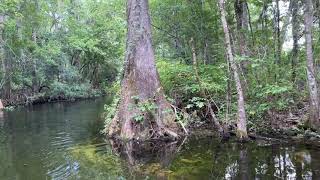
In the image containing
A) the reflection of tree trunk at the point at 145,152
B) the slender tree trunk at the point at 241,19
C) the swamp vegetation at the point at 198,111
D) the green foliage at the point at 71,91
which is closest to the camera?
the swamp vegetation at the point at 198,111

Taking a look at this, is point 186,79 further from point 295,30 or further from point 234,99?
point 295,30

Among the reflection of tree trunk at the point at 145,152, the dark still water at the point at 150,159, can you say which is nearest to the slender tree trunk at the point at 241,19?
the dark still water at the point at 150,159

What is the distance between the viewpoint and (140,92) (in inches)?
457

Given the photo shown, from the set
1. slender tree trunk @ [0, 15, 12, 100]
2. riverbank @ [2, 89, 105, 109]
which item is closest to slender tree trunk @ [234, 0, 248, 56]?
riverbank @ [2, 89, 105, 109]

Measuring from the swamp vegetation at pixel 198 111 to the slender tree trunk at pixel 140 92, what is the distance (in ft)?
0.11

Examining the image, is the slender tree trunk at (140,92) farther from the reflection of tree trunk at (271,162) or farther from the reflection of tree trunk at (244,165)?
the reflection of tree trunk at (271,162)

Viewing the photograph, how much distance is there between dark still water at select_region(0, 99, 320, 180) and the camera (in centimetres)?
748

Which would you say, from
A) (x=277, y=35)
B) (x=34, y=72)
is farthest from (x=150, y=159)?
(x=34, y=72)

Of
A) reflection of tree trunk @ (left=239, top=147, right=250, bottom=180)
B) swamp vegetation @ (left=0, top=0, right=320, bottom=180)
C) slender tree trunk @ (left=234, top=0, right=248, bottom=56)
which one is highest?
slender tree trunk @ (left=234, top=0, right=248, bottom=56)

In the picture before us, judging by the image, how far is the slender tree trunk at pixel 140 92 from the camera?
11.3 metres

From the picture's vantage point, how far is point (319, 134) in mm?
9633

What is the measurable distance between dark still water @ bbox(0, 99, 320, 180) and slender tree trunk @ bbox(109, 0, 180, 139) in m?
0.65

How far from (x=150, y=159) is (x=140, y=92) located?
3180 millimetres

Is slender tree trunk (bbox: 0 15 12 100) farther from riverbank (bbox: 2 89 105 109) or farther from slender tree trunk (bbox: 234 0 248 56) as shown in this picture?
slender tree trunk (bbox: 234 0 248 56)
